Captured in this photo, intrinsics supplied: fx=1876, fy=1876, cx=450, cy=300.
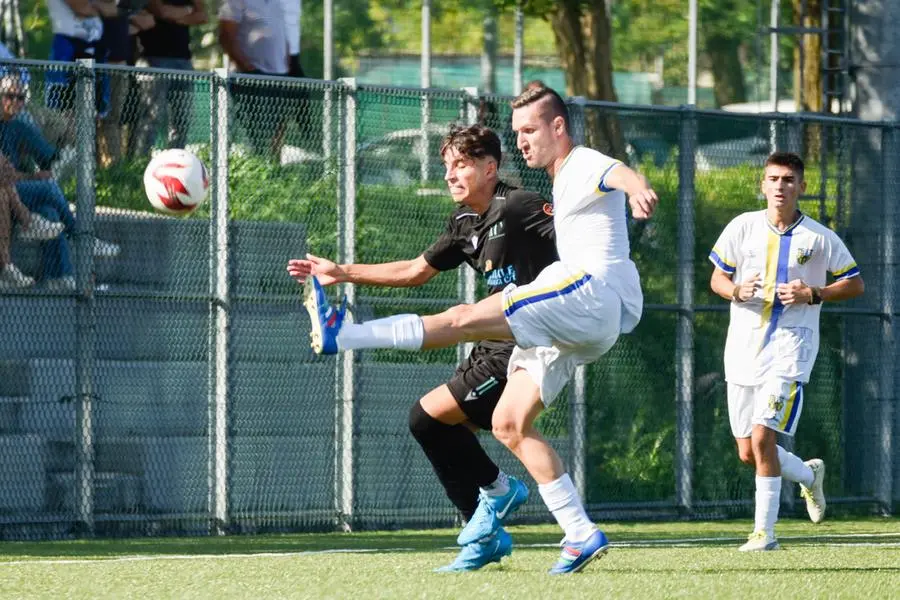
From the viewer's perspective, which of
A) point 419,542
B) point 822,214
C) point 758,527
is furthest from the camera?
point 822,214

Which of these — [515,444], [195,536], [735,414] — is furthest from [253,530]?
[515,444]

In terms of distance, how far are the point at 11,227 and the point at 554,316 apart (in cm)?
529

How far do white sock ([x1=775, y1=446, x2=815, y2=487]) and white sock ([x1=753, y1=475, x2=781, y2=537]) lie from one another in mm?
502

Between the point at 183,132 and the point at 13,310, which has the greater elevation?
the point at 183,132

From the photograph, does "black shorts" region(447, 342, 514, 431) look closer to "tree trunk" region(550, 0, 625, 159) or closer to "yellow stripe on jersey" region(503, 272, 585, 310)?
"yellow stripe on jersey" region(503, 272, 585, 310)

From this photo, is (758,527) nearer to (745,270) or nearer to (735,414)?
(735,414)

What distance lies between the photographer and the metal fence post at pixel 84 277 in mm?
12641

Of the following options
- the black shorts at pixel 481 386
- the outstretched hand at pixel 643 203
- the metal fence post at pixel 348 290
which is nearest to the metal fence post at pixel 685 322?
the metal fence post at pixel 348 290

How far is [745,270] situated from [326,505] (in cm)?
362

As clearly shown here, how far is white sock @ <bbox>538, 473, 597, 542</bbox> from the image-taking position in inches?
348

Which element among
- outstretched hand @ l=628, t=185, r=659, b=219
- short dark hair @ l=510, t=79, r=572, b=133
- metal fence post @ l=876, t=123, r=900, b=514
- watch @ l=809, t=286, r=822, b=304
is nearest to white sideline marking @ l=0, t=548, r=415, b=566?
watch @ l=809, t=286, r=822, b=304

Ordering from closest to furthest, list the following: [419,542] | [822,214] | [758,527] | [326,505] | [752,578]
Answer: [752,578], [758,527], [419,542], [326,505], [822,214]

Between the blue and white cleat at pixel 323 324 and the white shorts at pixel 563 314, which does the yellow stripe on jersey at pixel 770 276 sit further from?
the blue and white cleat at pixel 323 324

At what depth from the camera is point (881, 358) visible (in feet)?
50.6
